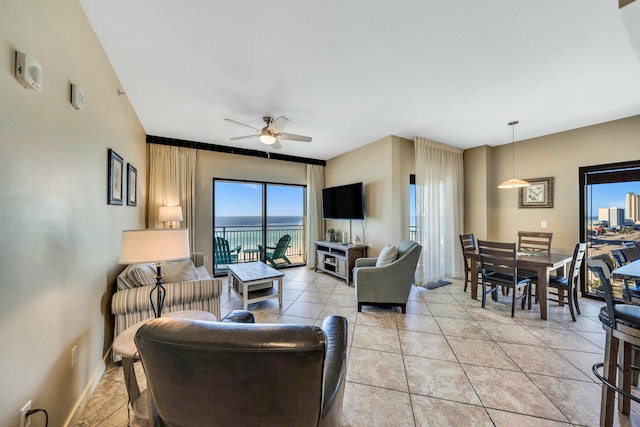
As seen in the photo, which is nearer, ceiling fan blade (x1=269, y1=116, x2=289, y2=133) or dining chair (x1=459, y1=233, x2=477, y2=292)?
ceiling fan blade (x1=269, y1=116, x2=289, y2=133)

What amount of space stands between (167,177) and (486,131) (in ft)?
18.4

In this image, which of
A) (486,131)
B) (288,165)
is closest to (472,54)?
(486,131)

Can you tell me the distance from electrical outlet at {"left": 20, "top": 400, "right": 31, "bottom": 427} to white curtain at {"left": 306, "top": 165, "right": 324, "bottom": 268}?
4759mm

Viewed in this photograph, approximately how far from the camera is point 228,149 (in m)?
4.90

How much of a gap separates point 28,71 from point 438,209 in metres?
5.05

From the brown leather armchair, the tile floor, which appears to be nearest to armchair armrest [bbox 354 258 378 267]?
the tile floor

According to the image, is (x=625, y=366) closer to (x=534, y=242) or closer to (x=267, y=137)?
(x=534, y=242)

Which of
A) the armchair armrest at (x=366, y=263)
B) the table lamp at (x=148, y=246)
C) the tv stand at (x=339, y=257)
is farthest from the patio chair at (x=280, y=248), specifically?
the table lamp at (x=148, y=246)

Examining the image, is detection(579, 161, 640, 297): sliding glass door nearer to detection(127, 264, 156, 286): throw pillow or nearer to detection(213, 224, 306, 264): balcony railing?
detection(213, 224, 306, 264): balcony railing

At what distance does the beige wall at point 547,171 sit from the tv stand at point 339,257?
8.54 feet

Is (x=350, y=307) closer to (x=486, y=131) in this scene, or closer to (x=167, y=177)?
(x=486, y=131)

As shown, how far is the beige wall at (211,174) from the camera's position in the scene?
481 cm

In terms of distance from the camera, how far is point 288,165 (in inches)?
226

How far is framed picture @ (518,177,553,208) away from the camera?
4.12 meters
